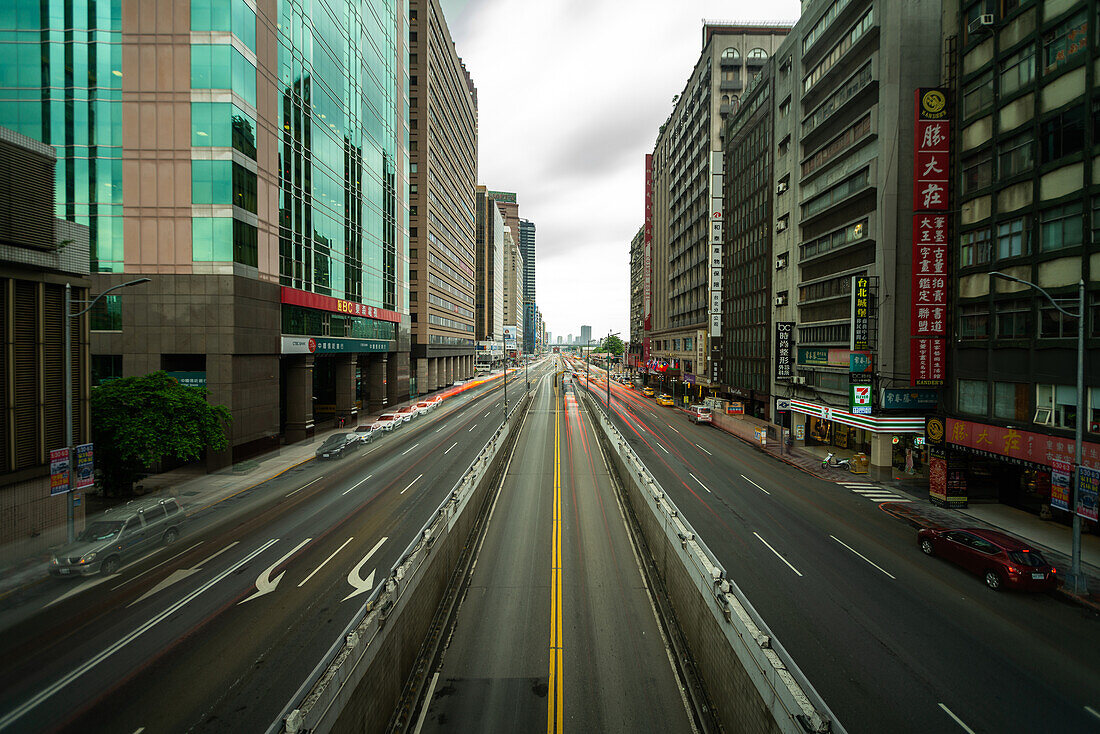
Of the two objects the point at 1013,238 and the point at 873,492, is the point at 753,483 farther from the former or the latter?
the point at 1013,238

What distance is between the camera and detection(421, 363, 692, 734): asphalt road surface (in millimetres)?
9758

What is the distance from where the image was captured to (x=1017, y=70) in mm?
21125

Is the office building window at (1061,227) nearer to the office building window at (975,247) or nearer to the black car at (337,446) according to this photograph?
the office building window at (975,247)

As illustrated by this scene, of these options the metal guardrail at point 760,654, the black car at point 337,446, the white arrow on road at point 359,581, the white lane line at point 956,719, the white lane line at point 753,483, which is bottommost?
the white lane line at point 753,483

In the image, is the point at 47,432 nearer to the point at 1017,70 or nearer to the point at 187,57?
A: the point at 187,57

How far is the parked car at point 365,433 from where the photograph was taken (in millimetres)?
39781

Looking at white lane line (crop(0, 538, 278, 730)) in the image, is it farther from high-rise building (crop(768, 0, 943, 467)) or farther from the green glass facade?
high-rise building (crop(768, 0, 943, 467))

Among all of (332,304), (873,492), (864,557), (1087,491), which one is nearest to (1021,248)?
(1087,491)

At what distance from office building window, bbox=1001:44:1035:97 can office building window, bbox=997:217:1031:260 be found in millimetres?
6264

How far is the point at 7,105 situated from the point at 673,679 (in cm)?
4635

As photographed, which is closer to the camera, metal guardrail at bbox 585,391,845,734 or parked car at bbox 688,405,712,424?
metal guardrail at bbox 585,391,845,734

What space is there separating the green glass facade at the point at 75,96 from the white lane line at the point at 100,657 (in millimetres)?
26663

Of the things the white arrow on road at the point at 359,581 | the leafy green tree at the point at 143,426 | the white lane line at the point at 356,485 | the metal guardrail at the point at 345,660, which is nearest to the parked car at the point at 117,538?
the leafy green tree at the point at 143,426

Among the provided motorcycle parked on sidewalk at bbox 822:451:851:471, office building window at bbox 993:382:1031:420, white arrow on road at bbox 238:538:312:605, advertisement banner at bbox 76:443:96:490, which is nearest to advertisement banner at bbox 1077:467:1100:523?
office building window at bbox 993:382:1031:420
